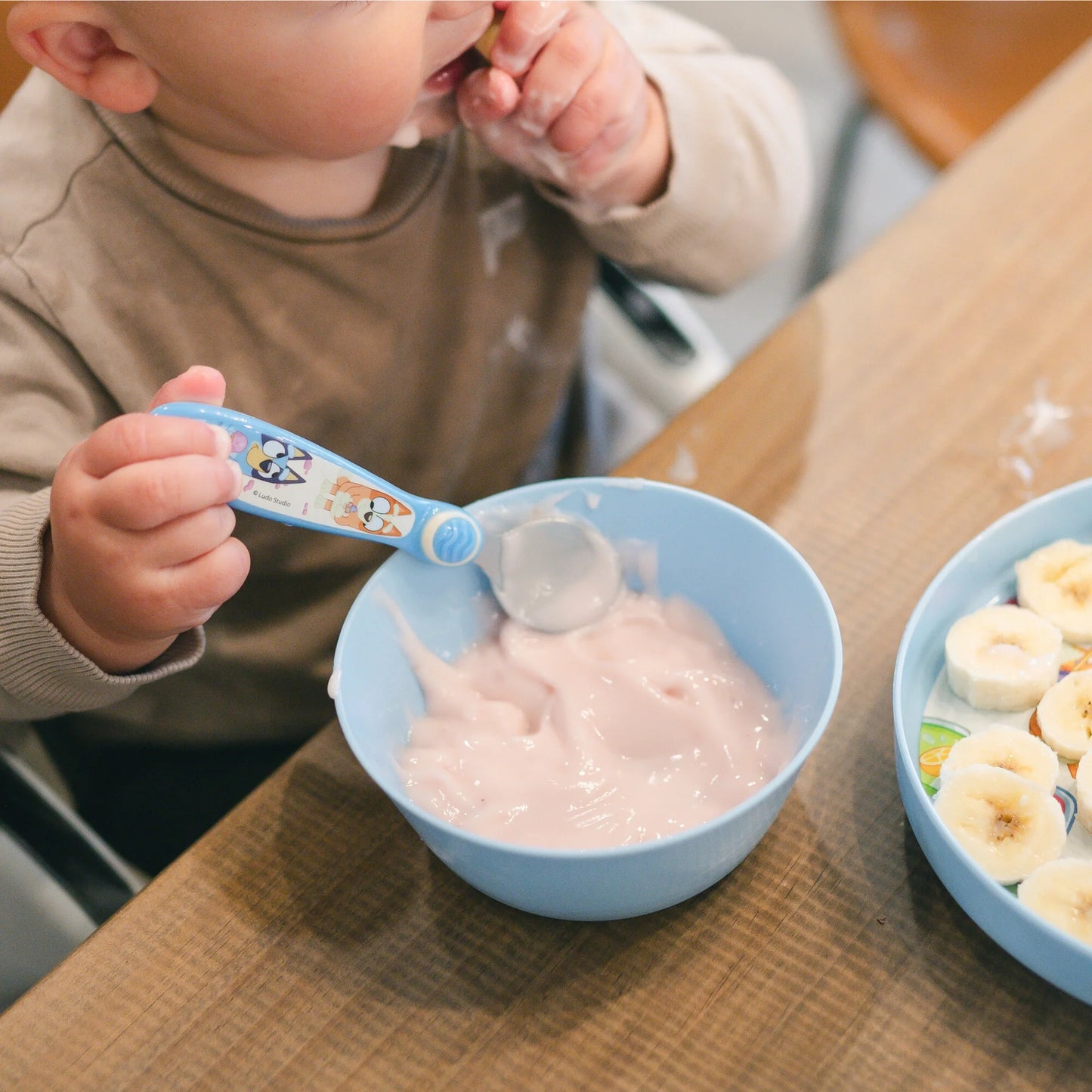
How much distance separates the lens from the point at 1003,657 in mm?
599

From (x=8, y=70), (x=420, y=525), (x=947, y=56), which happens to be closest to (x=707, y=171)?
(x=420, y=525)

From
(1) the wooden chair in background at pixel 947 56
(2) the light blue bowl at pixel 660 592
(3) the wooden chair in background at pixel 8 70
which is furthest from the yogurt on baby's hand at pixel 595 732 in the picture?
(1) the wooden chair in background at pixel 947 56

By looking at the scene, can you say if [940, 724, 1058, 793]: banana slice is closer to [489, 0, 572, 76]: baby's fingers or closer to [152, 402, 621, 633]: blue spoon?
[152, 402, 621, 633]: blue spoon

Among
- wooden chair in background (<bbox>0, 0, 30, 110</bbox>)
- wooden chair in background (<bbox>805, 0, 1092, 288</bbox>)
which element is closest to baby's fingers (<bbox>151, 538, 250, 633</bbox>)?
wooden chair in background (<bbox>0, 0, 30, 110</bbox>)

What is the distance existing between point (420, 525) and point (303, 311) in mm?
304

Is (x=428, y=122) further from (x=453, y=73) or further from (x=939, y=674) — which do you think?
(x=939, y=674)

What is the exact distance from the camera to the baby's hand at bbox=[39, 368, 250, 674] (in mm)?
532

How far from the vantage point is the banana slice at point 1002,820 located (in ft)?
1.70

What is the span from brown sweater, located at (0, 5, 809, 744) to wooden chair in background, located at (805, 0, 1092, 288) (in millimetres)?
750

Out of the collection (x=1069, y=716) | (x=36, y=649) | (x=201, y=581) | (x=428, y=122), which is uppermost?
(x=1069, y=716)

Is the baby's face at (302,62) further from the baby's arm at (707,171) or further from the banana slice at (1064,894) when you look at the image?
the banana slice at (1064,894)

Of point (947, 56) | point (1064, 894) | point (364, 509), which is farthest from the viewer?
point (947, 56)

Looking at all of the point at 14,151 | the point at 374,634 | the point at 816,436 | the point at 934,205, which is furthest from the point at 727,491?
the point at 14,151

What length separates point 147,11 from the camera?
594 mm
